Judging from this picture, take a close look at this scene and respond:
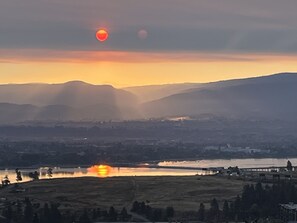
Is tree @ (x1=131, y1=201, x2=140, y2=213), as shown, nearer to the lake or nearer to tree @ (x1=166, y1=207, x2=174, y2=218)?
tree @ (x1=166, y1=207, x2=174, y2=218)

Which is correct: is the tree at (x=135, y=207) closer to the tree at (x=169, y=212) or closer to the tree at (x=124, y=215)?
the tree at (x=124, y=215)

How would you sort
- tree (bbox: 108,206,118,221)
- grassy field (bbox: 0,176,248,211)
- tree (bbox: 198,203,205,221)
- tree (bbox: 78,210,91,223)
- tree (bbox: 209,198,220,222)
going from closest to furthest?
tree (bbox: 78,210,91,223), tree (bbox: 209,198,220,222), tree (bbox: 198,203,205,221), tree (bbox: 108,206,118,221), grassy field (bbox: 0,176,248,211)

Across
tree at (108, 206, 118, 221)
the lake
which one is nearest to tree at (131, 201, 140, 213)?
tree at (108, 206, 118, 221)

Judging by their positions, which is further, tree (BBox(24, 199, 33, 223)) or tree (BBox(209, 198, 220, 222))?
tree (BBox(24, 199, 33, 223))

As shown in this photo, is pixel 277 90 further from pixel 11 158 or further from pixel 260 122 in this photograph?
pixel 11 158

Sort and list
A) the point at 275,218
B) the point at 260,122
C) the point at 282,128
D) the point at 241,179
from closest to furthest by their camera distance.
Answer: the point at 275,218 < the point at 241,179 < the point at 282,128 < the point at 260,122

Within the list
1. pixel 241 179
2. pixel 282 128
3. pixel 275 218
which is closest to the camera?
pixel 275 218

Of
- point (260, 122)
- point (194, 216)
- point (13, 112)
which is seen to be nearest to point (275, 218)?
point (194, 216)

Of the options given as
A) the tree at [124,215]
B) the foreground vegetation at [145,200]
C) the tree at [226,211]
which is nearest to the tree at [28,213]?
the foreground vegetation at [145,200]
